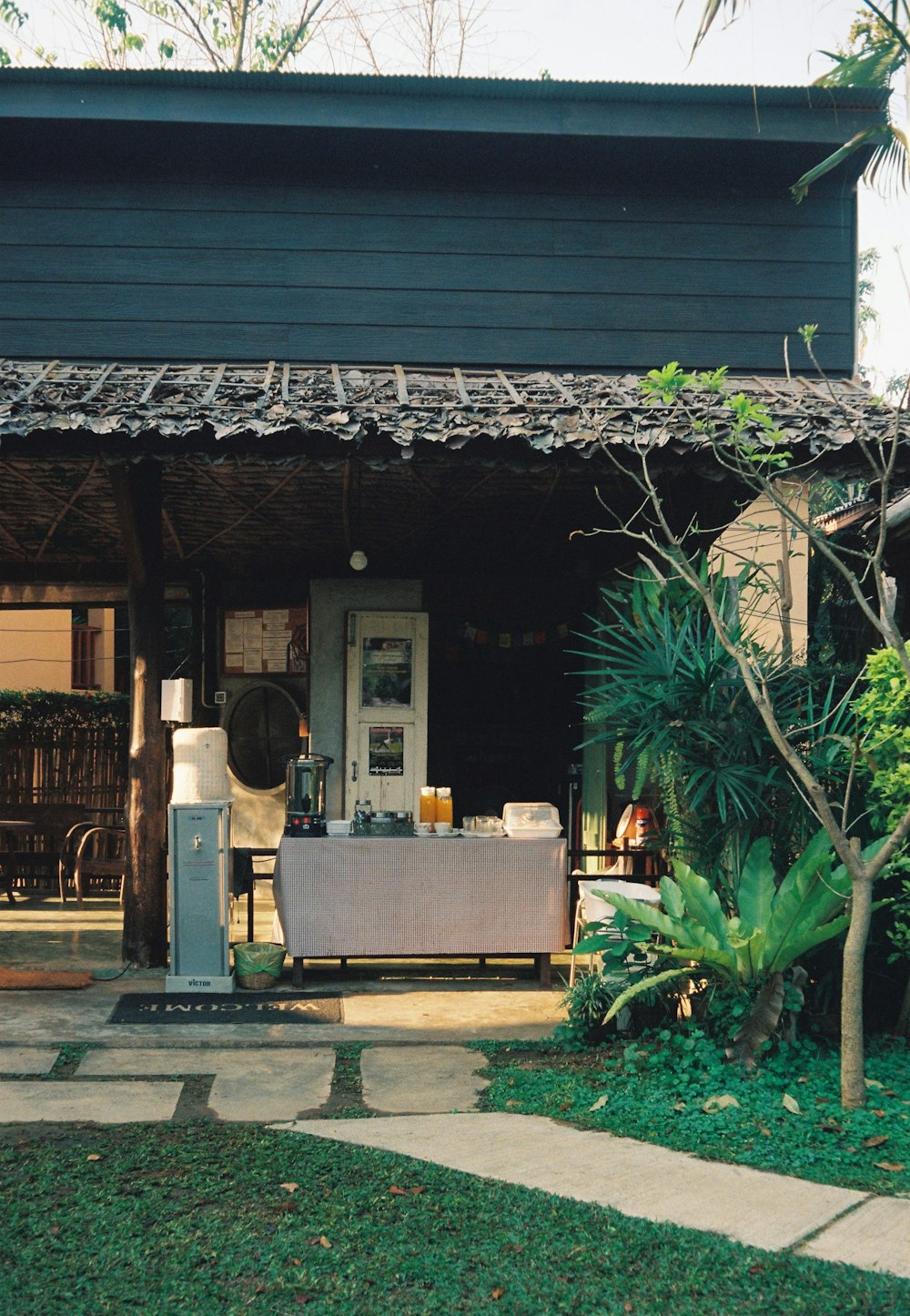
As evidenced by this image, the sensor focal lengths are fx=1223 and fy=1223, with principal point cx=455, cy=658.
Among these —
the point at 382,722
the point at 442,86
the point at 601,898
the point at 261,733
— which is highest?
the point at 442,86

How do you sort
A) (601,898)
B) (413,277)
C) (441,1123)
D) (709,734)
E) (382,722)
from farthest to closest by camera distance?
1. (382,722)
2. (413,277)
3. (601,898)
4. (709,734)
5. (441,1123)

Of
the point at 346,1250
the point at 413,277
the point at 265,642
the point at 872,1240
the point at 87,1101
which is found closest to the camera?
the point at 346,1250

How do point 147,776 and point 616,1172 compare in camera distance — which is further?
point 147,776

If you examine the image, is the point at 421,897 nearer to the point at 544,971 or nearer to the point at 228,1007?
the point at 544,971

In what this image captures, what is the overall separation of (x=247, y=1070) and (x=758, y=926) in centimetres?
239

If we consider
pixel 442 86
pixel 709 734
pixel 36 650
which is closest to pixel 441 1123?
pixel 709 734

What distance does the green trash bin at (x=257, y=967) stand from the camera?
7.12 metres

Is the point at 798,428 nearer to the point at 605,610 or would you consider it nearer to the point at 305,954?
the point at 605,610

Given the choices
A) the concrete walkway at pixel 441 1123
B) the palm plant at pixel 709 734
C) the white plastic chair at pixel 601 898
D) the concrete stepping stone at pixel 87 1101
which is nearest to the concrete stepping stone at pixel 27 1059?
the concrete walkway at pixel 441 1123

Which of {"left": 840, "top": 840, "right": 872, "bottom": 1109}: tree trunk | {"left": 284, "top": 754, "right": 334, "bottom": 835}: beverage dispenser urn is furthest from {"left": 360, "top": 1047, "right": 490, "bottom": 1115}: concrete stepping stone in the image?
{"left": 284, "top": 754, "right": 334, "bottom": 835}: beverage dispenser urn

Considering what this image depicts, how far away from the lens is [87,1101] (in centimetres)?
507

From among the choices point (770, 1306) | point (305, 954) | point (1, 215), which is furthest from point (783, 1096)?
point (1, 215)

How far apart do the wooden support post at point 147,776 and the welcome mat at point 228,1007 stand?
1.86ft

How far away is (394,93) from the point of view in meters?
8.59
